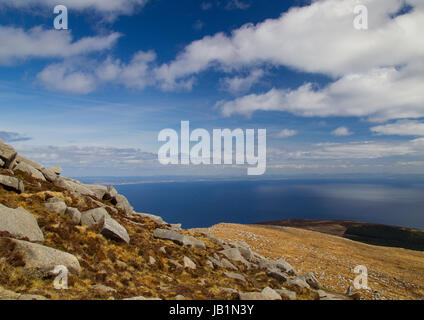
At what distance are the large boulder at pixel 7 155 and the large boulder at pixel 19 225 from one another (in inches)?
407

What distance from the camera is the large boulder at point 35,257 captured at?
33.0ft

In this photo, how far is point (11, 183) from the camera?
16516 millimetres

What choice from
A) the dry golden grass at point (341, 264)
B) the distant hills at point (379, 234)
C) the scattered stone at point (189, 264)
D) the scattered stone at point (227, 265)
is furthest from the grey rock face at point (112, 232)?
the distant hills at point (379, 234)

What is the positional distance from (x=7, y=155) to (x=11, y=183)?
5363mm

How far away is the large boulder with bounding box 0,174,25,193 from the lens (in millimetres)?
16228

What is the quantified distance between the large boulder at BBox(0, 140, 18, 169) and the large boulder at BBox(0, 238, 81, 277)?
13577 millimetres

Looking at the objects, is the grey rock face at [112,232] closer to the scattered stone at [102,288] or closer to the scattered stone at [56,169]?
the scattered stone at [102,288]

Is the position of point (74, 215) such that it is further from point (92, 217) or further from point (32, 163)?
point (32, 163)

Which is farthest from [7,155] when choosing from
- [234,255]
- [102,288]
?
[234,255]

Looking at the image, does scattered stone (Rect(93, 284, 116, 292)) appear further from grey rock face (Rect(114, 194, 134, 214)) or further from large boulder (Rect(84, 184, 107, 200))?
large boulder (Rect(84, 184, 107, 200))

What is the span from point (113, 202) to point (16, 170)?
10.3 m

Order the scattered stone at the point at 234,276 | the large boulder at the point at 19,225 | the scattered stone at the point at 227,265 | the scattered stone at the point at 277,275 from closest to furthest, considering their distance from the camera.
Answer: the large boulder at the point at 19,225 → the scattered stone at the point at 234,276 → the scattered stone at the point at 277,275 → the scattered stone at the point at 227,265

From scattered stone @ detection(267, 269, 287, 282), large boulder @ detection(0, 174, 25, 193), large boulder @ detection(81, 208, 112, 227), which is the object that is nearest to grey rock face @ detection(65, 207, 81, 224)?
large boulder @ detection(81, 208, 112, 227)
